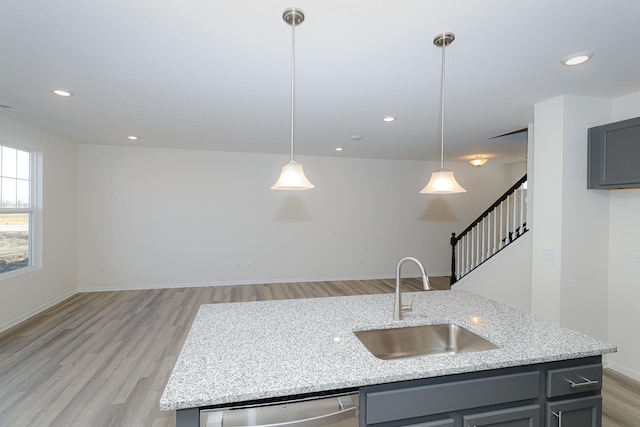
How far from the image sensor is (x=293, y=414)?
107 cm

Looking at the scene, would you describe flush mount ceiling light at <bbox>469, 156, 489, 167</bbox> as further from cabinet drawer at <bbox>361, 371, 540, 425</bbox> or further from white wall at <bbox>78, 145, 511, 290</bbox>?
cabinet drawer at <bbox>361, 371, 540, 425</bbox>

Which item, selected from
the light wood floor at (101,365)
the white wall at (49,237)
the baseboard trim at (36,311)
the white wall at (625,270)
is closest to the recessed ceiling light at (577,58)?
A: the white wall at (625,270)

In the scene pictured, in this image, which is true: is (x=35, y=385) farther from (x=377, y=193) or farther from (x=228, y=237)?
(x=377, y=193)

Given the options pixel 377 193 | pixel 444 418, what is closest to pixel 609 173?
pixel 444 418

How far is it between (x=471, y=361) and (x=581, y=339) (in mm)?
681

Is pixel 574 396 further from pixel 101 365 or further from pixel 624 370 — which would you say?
pixel 101 365

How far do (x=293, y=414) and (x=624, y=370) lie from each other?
3618 millimetres

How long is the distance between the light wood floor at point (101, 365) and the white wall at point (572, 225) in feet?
2.34

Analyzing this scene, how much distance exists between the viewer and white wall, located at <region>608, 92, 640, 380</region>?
279 centimetres

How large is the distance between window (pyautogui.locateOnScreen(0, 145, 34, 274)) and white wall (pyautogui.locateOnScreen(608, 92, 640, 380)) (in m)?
7.00

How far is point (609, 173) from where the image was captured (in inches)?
106

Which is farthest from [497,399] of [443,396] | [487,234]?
[487,234]

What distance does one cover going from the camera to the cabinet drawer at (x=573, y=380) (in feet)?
4.34

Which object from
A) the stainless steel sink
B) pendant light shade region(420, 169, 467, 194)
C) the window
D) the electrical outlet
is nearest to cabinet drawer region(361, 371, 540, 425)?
the stainless steel sink
